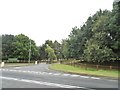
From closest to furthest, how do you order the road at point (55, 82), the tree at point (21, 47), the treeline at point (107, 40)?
the road at point (55, 82), the treeline at point (107, 40), the tree at point (21, 47)

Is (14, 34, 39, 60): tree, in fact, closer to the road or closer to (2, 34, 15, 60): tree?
(2, 34, 15, 60): tree

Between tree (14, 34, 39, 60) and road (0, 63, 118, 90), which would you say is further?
tree (14, 34, 39, 60)

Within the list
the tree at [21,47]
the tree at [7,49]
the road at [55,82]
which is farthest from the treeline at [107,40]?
the tree at [7,49]

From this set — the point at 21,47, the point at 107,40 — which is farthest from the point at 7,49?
the point at 107,40

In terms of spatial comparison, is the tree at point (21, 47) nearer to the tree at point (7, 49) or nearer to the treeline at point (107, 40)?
the tree at point (7, 49)

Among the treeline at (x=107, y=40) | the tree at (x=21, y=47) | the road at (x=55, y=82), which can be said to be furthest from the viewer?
the tree at (x=21, y=47)

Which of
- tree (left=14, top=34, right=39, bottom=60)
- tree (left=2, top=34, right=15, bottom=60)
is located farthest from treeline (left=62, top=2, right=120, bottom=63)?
tree (left=2, top=34, right=15, bottom=60)

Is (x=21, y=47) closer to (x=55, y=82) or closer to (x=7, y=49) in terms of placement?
(x=7, y=49)

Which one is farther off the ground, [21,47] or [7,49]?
[21,47]

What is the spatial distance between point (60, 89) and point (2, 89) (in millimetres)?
2838

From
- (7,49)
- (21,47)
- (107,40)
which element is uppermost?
(21,47)

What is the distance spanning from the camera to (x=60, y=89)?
14.5m

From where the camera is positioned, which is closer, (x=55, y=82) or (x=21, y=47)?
(x=55, y=82)

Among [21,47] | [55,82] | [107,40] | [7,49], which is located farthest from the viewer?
[7,49]
